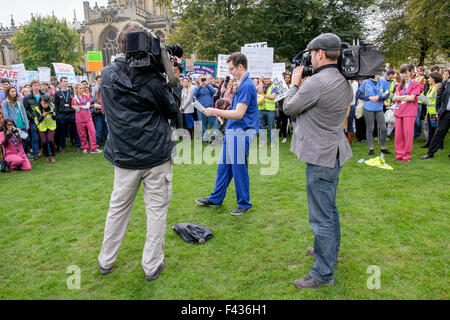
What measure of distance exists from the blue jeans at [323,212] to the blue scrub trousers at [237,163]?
1.83 metres

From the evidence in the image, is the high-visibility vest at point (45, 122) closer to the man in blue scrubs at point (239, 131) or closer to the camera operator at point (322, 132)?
the man in blue scrubs at point (239, 131)

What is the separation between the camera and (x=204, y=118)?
11.7 m

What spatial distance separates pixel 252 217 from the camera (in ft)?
16.2

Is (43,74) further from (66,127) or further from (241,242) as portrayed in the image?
(241,242)

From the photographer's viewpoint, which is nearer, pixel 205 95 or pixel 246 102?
pixel 246 102

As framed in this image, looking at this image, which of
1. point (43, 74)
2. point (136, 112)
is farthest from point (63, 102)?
point (136, 112)

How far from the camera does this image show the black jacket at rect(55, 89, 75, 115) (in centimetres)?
1018

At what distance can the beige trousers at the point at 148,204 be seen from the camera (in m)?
3.13

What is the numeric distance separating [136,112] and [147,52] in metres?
0.57

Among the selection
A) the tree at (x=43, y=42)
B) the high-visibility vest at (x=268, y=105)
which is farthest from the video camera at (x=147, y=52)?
the tree at (x=43, y=42)

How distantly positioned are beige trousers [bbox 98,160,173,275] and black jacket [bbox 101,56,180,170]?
0.40 ft

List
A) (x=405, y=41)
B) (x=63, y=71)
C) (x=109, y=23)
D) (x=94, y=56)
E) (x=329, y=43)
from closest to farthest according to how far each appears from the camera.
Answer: (x=329, y=43)
(x=63, y=71)
(x=94, y=56)
(x=405, y=41)
(x=109, y=23)
